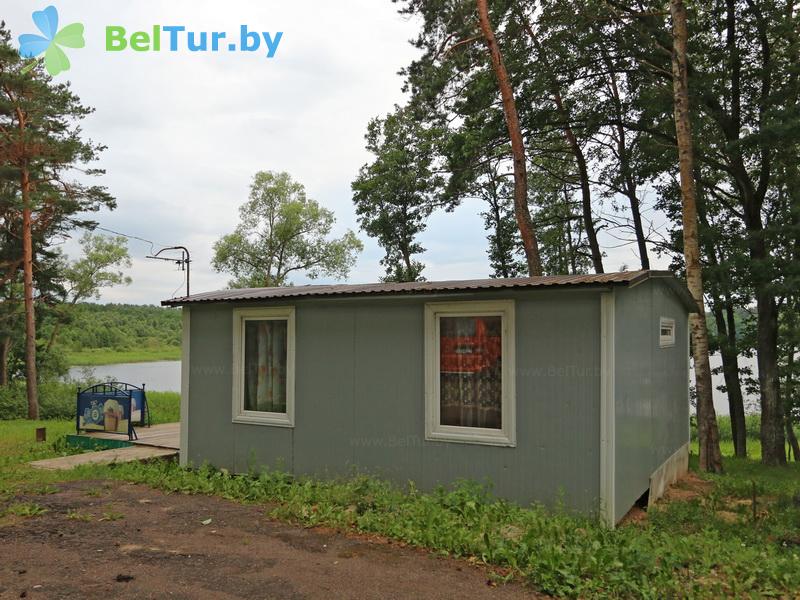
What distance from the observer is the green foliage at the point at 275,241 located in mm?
36344

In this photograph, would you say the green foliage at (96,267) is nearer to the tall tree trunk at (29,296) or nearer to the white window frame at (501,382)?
the tall tree trunk at (29,296)

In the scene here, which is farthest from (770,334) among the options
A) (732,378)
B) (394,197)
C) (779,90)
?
(394,197)

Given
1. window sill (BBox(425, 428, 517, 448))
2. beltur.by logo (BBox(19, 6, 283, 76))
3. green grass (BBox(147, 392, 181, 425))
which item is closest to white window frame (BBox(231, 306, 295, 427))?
window sill (BBox(425, 428, 517, 448))

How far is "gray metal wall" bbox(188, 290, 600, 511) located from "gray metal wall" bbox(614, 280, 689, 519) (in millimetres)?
361

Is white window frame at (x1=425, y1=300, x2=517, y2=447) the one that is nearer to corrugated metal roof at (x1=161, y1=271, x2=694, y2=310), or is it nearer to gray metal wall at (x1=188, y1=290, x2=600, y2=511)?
gray metal wall at (x1=188, y1=290, x2=600, y2=511)

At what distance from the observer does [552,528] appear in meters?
4.48

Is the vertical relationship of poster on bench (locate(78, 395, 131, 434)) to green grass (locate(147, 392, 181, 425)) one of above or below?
above

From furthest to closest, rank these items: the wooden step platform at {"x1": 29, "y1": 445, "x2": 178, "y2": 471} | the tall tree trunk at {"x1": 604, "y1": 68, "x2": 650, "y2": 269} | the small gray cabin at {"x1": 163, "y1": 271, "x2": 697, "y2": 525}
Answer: the tall tree trunk at {"x1": 604, "y1": 68, "x2": 650, "y2": 269}, the wooden step platform at {"x1": 29, "y1": 445, "x2": 178, "y2": 471}, the small gray cabin at {"x1": 163, "y1": 271, "x2": 697, "y2": 525}

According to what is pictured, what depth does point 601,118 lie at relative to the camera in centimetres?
1474

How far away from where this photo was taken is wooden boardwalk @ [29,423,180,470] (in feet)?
Result: 25.4

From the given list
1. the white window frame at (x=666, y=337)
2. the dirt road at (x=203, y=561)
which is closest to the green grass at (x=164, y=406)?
the dirt road at (x=203, y=561)

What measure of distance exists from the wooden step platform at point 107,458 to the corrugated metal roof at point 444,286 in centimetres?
221

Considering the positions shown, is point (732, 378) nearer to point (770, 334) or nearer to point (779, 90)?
point (770, 334)

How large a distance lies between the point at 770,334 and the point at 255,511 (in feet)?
45.3
